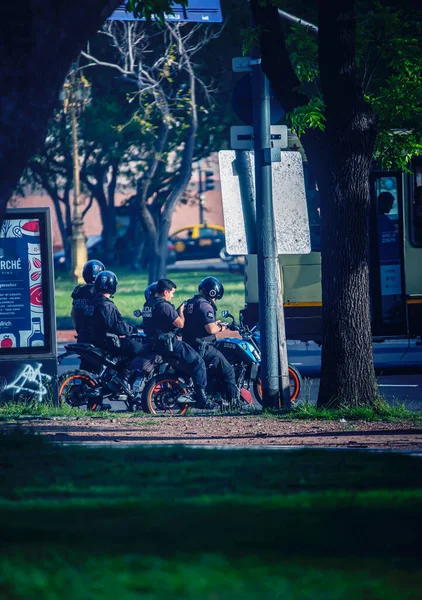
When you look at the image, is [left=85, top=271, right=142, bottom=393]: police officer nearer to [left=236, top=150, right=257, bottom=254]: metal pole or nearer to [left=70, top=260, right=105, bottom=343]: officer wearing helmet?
[left=70, top=260, right=105, bottom=343]: officer wearing helmet

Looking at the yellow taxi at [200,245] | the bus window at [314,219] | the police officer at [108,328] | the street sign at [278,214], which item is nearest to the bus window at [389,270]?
the bus window at [314,219]

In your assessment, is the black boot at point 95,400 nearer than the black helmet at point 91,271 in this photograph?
Yes

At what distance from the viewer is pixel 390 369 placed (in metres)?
15.8

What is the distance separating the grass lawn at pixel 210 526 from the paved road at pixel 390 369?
5.02 m

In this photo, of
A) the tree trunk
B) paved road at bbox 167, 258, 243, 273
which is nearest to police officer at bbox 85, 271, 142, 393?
the tree trunk

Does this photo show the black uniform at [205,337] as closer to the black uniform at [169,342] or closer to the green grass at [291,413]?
the black uniform at [169,342]

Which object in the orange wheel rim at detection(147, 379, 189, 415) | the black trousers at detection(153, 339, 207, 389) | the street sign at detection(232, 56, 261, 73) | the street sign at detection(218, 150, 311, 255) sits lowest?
the orange wheel rim at detection(147, 379, 189, 415)

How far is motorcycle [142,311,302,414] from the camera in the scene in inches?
442

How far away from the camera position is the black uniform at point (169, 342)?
441 inches

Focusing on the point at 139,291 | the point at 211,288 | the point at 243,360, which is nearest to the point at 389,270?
the point at 243,360

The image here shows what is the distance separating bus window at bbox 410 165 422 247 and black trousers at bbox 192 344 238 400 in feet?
16.9

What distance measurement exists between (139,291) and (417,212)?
1711cm

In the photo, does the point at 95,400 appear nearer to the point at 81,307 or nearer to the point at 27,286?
the point at 81,307

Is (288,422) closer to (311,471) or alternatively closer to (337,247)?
(337,247)
